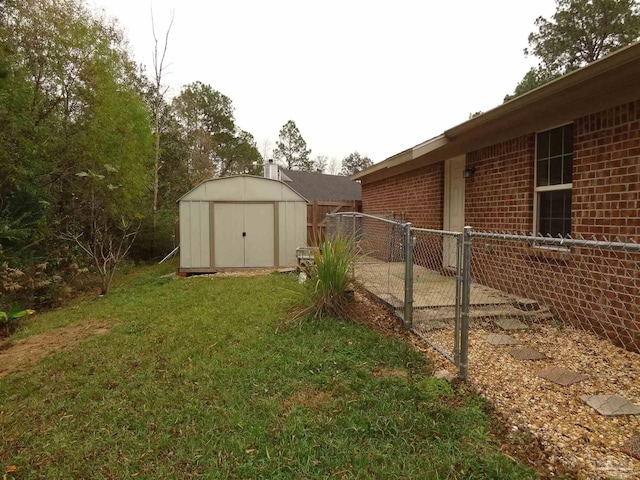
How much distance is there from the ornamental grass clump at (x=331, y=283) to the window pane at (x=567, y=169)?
2.70m

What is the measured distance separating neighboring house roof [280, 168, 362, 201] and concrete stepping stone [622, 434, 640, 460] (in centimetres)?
1895

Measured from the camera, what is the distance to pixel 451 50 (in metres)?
11.6

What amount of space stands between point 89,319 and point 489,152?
6.62 m

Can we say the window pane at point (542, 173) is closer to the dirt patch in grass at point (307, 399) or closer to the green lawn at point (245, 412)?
the green lawn at point (245, 412)

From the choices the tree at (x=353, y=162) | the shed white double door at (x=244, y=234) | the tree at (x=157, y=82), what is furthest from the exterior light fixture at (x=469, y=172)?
the tree at (x=353, y=162)

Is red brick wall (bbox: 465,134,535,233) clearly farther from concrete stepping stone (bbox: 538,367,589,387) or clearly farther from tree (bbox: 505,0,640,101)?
tree (bbox: 505,0,640,101)

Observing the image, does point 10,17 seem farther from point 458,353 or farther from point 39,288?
point 458,353

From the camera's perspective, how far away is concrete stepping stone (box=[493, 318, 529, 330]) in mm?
4109

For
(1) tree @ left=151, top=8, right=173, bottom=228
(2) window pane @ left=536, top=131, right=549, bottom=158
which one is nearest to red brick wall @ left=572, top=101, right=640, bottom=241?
(2) window pane @ left=536, top=131, right=549, bottom=158

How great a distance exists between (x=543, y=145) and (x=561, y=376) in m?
3.08

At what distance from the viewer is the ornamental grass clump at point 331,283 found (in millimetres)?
4631

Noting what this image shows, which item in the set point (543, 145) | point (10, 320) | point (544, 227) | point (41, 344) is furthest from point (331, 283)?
point (10, 320)

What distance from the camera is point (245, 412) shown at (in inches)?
103

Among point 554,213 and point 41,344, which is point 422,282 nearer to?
point 554,213
